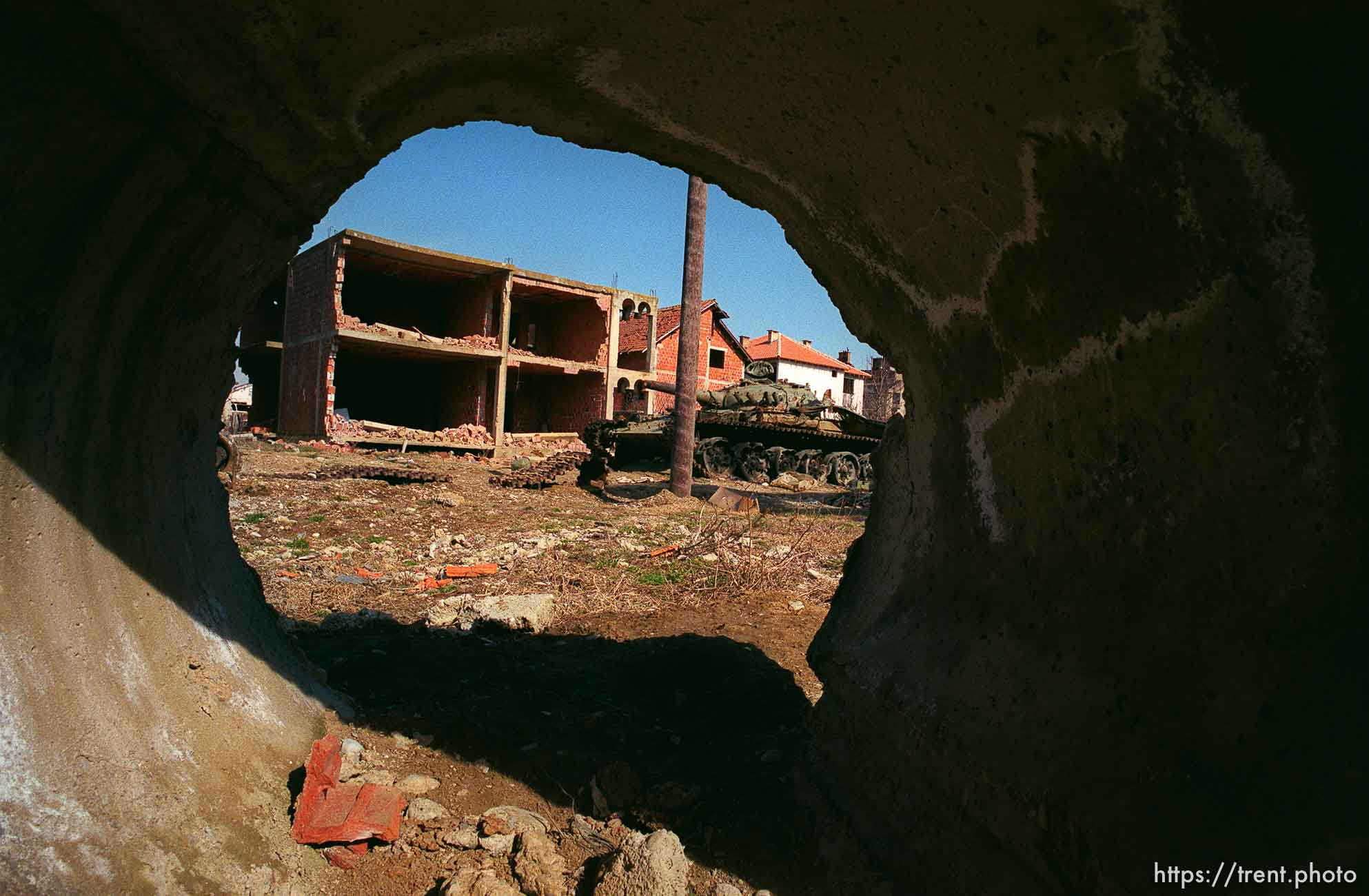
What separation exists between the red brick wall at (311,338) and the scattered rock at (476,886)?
16949 millimetres

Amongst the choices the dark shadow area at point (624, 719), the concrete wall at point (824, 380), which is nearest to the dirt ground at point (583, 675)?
the dark shadow area at point (624, 719)

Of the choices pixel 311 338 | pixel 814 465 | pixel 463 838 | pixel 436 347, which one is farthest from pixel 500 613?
pixel 311 338

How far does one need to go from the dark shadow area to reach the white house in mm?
37164

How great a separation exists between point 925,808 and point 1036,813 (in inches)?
19.7

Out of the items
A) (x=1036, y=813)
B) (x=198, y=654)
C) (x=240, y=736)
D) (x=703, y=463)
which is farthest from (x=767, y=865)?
(x=703, y=463)

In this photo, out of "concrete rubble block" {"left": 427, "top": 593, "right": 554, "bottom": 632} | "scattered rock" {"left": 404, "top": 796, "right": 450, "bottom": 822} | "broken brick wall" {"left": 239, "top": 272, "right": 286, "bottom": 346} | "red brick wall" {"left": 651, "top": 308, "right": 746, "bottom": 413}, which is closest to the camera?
"scattered rock" {"left": 404, "top": 796, "right": 450, "bottom": 822}

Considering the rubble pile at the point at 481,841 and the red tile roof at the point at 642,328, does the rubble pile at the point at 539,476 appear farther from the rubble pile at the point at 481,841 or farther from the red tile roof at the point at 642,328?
the red tile roof at the point at 642,328

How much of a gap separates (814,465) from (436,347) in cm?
923

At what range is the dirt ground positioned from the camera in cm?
245

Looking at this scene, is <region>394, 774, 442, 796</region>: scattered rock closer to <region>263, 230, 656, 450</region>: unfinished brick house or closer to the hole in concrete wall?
the hole in concrete wall

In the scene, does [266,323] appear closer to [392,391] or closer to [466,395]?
[392,391]

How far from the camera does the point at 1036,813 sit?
67.7 inches

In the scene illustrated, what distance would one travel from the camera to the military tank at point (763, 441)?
16.9 m

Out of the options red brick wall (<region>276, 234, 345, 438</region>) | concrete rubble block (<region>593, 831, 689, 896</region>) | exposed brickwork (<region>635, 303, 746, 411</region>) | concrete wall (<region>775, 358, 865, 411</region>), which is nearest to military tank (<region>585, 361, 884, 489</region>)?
red brick wall (<region>276, 234, 345, 438</region>)
